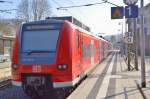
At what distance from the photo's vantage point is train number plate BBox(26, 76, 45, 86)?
12.3 m

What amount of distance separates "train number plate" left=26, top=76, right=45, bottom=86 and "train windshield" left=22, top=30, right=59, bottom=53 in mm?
904

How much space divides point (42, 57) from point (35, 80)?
776 mm

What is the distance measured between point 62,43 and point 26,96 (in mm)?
2873

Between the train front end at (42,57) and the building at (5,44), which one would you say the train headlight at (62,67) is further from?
the building at (5,44)

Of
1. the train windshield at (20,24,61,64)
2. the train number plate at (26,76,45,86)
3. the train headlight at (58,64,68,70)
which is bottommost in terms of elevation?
the train number plate at (26,76,45,86)

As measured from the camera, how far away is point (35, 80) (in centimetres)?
1238

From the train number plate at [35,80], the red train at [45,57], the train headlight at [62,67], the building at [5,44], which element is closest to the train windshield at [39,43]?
the red train at [45,57]

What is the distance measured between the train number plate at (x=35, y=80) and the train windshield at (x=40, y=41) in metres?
0.90

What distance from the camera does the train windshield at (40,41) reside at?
41.4 feet

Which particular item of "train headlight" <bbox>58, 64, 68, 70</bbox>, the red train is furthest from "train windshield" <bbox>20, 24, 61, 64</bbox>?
"train headlight" <bbox>58, 64, 68, 70</bbox>

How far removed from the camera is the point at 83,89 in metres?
14.3

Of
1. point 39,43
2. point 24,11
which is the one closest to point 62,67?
point 39,43

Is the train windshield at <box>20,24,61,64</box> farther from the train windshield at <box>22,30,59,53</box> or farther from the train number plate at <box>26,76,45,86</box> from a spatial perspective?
the train number plate at <box>26,76,45,86</box>

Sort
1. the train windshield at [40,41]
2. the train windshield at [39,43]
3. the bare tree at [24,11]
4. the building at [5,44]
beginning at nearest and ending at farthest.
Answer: the train windshield at [39,43], the train windshield at [40,41], the building at [5,44], the bare tree at [24,11]
